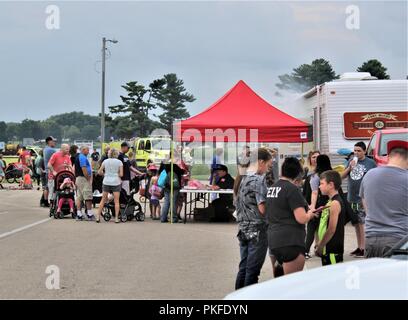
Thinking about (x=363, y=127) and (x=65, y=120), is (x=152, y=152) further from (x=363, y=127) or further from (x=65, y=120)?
(x=65, y=120)

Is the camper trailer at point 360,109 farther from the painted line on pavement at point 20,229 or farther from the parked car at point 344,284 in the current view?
the parked car at point 344,284

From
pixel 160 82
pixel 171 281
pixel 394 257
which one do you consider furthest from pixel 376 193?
pixel 160 82

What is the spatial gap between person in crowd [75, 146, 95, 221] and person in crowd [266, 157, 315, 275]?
11695 mm

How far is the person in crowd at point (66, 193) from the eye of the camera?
60.0 feet

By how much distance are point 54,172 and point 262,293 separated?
15070 mm

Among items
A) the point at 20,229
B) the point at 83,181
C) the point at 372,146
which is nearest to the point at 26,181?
the point at 83,181

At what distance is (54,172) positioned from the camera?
1894 cm

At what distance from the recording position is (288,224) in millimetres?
7004

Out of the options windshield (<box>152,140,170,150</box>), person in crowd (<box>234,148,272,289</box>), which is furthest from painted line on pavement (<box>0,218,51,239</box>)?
windshield (<box>152,140,170,150</box>)

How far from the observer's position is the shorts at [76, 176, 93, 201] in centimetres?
1828

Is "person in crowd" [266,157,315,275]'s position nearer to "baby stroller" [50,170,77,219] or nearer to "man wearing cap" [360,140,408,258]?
"man wearing cap" [360,140,408,258]

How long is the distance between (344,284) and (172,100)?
8512 centimetres

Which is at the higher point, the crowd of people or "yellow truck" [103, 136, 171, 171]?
"yellow truck" [103, 136, 171, 171]

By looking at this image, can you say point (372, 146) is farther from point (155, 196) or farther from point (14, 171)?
point (14, 171)
